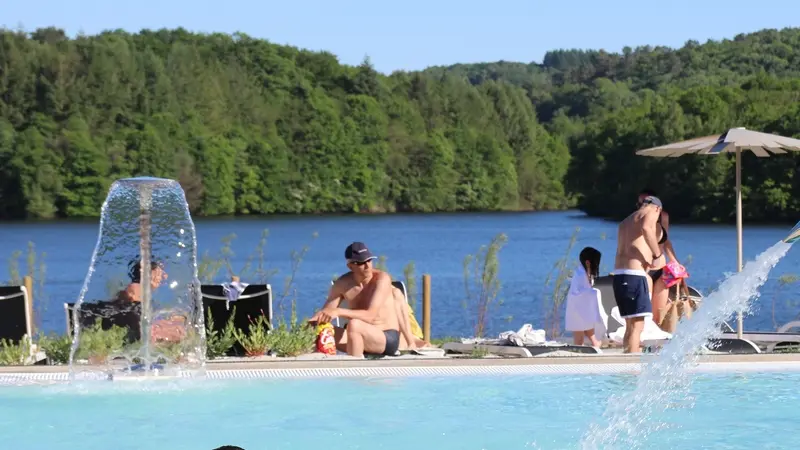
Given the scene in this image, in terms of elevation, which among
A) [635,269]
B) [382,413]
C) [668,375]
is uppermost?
[635,269]

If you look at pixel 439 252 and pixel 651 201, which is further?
pixel 439 252

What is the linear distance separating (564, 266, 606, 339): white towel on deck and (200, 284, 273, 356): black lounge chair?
251cm

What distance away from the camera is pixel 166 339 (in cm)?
892

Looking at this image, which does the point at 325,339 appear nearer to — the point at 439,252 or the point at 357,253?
the point at 357,253

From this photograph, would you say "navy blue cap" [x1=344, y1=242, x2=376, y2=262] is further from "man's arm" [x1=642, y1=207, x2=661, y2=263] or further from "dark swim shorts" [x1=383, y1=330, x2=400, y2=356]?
"man's arm" [x1=642, y1=207, x2=661, y2=263]

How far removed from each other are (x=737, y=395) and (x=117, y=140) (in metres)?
73.1

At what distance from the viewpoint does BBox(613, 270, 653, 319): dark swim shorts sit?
9398 millimetres

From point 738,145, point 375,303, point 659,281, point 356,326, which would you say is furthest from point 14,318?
point 738,145

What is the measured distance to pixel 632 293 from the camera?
9.42m

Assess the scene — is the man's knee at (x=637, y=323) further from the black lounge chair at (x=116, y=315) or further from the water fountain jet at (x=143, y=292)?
the black lounge chair at (x=116, y=315)

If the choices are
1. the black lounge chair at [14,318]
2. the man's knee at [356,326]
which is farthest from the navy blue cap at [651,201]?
the black lounge chair at [14,318]

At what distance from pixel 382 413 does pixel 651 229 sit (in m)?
2.85

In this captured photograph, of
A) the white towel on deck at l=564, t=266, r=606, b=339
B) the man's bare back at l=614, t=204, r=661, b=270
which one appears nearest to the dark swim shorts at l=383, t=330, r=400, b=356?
the white towel on deck at l=564, t=266, r=606, b=339

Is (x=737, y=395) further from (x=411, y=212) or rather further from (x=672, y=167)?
(x=411, y=212)
